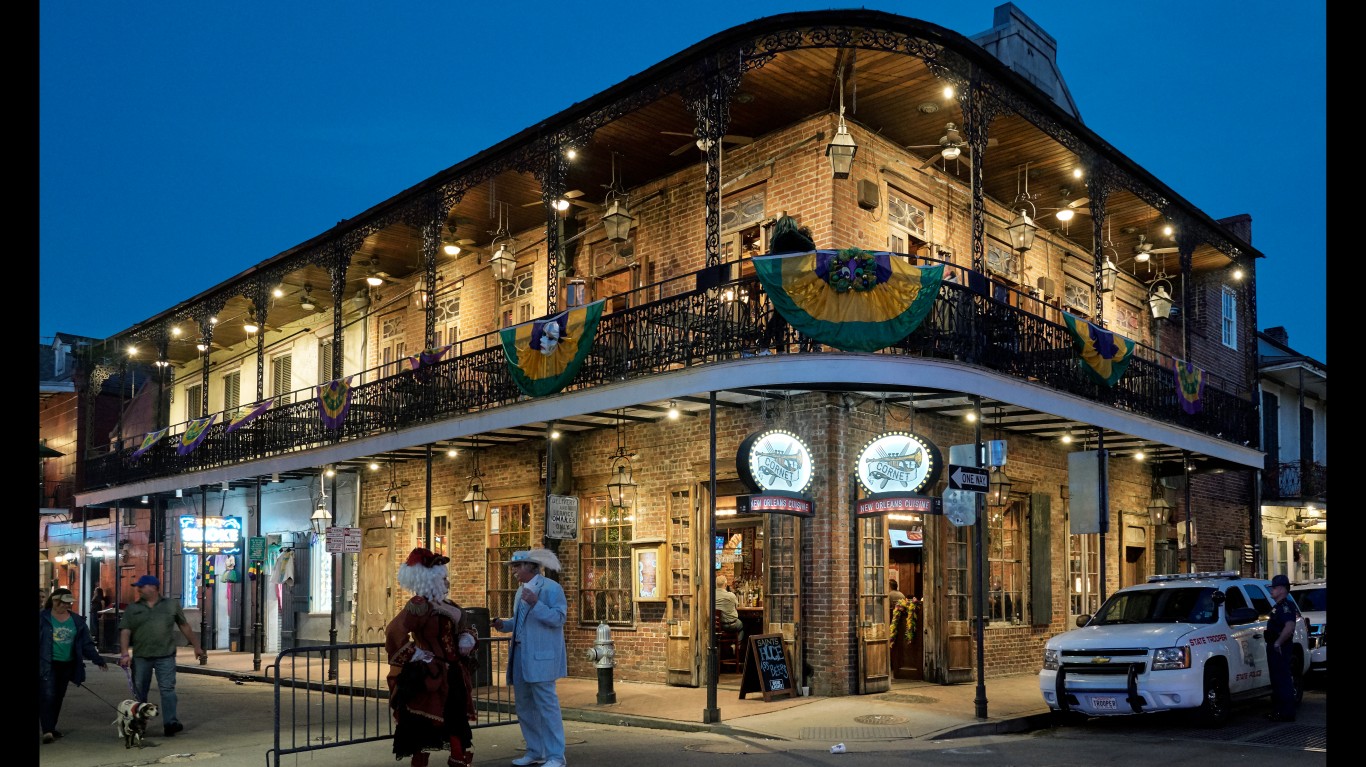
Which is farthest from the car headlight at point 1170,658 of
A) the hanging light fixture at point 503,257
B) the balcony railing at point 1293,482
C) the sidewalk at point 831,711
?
the balcony railing at point 1293,482

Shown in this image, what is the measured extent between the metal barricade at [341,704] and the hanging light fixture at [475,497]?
2397 millimetres

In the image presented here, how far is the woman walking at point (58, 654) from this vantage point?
12805 millimetres

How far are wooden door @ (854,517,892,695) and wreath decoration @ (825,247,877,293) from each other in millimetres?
3770

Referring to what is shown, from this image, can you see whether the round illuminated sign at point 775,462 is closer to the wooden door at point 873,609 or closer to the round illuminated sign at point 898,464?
the round illuminated sign at point 898,464

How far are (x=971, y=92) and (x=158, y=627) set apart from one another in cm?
1177

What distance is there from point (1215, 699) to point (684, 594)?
733 cm

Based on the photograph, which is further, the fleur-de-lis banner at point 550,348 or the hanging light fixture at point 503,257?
the hanging light fixture at point 503,257

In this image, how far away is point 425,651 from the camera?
9023 millimetres

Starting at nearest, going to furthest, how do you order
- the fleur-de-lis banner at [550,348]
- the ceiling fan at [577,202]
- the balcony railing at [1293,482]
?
the fleur-de-lis banner at [550,348]
the ceiling fan at [577,202]
the balcony railing at [1293,482]

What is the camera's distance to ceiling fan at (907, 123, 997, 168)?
16.4 metres

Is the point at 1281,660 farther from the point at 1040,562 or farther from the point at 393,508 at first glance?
the point at 393,508

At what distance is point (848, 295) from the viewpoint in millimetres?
13820
